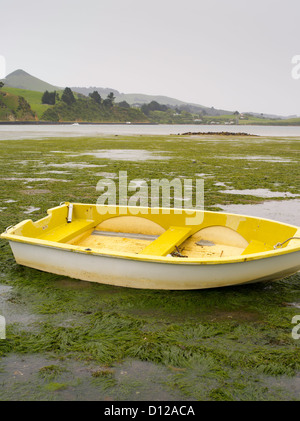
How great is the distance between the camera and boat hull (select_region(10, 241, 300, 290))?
21.0ft

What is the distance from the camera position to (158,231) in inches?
356

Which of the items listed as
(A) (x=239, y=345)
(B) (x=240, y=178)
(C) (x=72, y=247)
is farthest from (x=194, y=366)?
(B) (x=240, y=178)

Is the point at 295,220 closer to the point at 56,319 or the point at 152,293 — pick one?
the point at 152,293

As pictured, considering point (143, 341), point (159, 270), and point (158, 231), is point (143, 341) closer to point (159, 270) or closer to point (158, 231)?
point (159, 270)

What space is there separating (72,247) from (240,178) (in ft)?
47.0

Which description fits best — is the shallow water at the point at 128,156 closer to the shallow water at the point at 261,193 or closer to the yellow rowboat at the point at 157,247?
the shallow water at the point at 261,193

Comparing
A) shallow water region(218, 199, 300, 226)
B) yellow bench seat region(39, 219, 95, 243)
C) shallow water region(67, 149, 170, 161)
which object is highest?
shallow water region(67, 149, 170, 161)

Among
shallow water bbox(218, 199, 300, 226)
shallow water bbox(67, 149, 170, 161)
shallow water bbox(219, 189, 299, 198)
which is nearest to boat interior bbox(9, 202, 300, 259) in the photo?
shallow water bbox(218, 199, 300, 226)

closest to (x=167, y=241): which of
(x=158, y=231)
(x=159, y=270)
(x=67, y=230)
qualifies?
(x=158, y=231)

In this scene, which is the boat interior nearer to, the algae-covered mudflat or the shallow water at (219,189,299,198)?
the algae-covered mudflat

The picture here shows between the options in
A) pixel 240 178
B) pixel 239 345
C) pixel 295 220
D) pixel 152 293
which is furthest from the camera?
pixel 240 178

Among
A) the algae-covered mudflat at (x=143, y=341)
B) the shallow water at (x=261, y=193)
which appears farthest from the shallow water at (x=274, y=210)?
the algae-covered mudflat at (x=143, y=341)

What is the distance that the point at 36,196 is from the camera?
14883mm

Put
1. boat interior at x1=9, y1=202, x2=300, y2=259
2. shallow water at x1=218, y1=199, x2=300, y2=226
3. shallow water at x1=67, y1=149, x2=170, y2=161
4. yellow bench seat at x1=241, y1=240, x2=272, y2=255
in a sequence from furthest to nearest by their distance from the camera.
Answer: shallow water at x1=67, y1=149, x2=170, y2=161 → shallow water at x1=218, y1=199, x2=300, y2=226 → boat interior at x1=9, y1=202, x2=300, y2=259 → yellow bench seat at x1=241, y1=240, x2=272, y2=255
